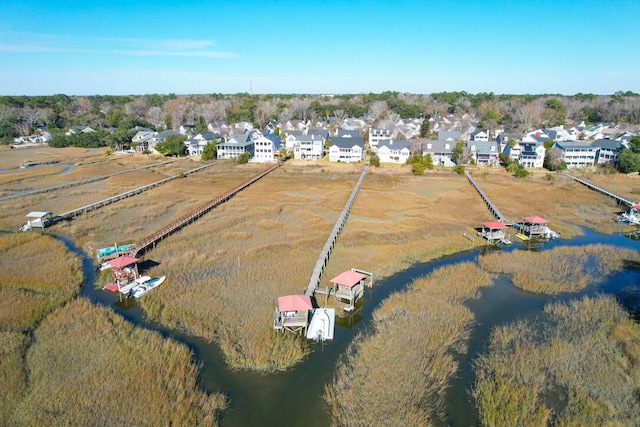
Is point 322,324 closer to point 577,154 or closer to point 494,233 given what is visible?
point 494,233

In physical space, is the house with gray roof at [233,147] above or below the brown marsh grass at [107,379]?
above

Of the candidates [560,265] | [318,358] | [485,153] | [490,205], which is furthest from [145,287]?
[485,153]

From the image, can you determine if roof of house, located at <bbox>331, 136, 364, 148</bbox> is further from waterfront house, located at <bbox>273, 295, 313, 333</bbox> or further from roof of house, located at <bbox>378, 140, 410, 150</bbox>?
waterfront house, located at <bbox>273, 295, 313, 333</bbox>

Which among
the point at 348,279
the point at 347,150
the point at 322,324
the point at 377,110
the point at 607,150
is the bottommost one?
the point at 322,324

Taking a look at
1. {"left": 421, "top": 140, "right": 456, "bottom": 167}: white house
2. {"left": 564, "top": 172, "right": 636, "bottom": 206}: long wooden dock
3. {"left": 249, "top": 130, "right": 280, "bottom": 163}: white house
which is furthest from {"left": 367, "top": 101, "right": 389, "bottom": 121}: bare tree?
{"left": 564, "top": 172, "right": 636, "bottom": 206}: long wooden dock

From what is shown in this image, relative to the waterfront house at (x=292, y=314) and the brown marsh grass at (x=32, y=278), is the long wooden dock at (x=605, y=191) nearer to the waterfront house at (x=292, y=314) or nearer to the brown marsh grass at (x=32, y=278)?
the waterfront house at (x=292, y=314)

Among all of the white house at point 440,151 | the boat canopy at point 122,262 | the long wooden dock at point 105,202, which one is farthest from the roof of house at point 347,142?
the boat canopy at point 122,262
